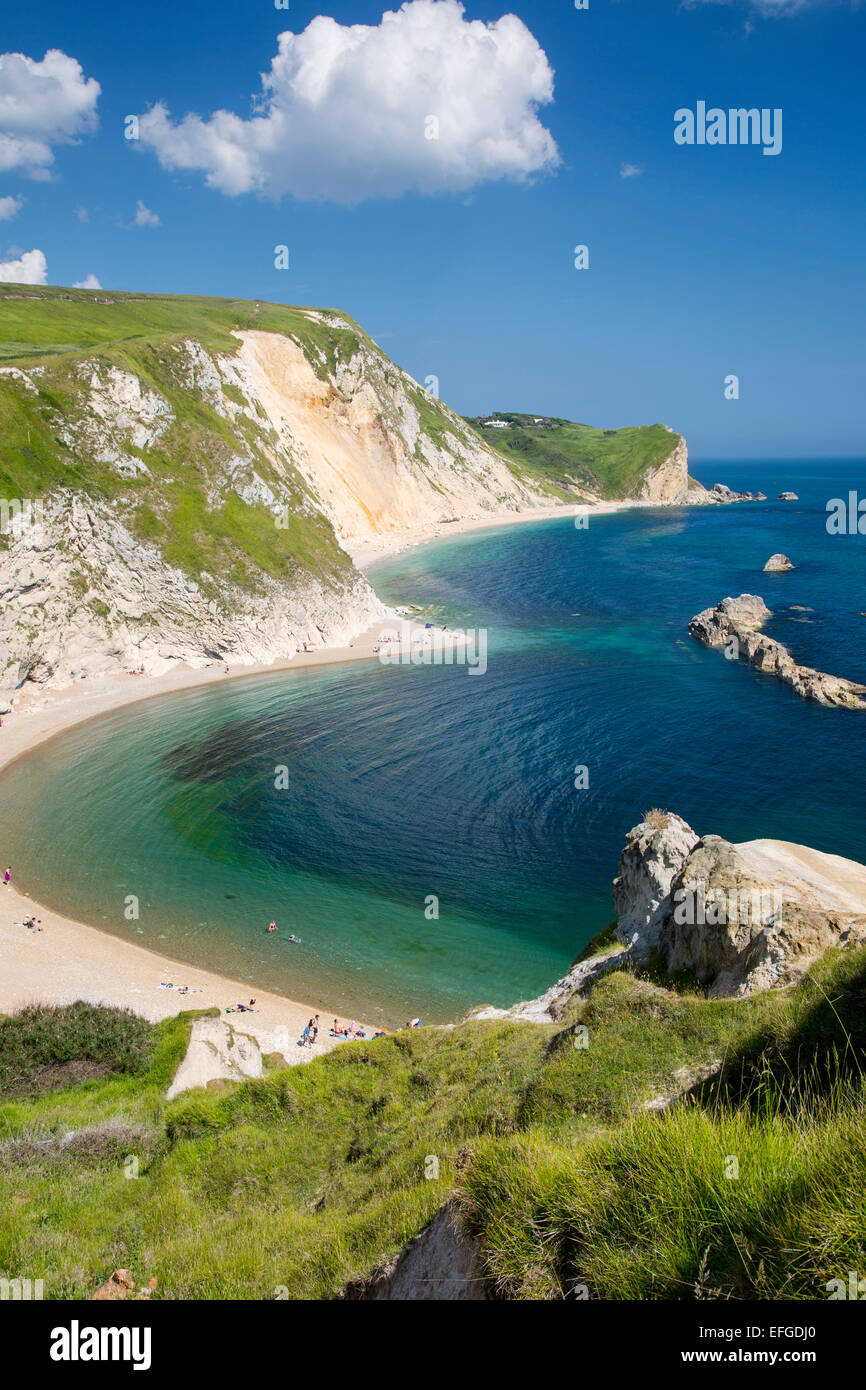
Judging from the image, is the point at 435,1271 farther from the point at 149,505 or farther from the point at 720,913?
the point at 149,505

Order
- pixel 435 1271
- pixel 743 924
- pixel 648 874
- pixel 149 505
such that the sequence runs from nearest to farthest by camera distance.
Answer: pixel 435 1271 < pixel 743 924 < pixel 648 874 < pixel 149 505

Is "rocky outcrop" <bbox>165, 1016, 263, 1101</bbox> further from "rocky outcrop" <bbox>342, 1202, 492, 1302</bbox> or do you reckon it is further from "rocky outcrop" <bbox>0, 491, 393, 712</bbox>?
"rocky outcrop" <bbox>0, 491, 393, 712</bbox>

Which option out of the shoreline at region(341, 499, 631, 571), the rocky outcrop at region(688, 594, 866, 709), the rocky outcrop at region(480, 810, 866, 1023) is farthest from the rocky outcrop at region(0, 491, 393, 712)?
the rocky outcrop at region(480, 810, 866, 1023)

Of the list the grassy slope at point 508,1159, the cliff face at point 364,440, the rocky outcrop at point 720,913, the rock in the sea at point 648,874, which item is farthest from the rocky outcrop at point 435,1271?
the cliff face at point 364,440

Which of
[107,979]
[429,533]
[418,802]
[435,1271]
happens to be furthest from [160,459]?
[435,1271]

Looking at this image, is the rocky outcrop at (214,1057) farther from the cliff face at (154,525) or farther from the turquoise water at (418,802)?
the cliff face at (154,525)
